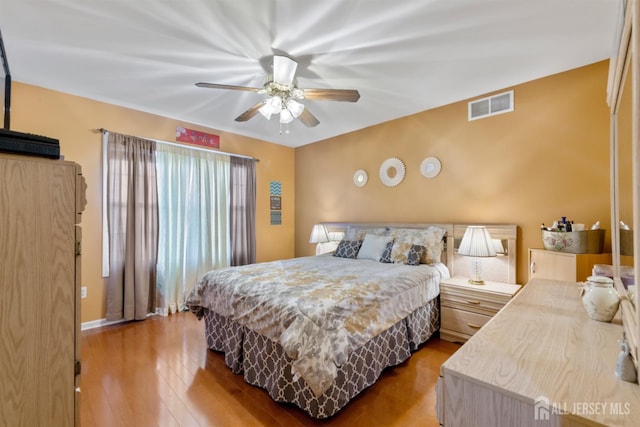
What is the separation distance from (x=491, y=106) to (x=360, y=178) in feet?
6.29

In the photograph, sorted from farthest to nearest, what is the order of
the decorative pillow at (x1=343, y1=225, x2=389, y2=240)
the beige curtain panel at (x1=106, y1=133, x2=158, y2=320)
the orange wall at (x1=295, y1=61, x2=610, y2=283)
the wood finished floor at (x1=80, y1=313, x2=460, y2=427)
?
the decorative pillow at (x1=343, y1=225, x2=389, y2=240) < the beige curtain panel at (x1=106, y1=133, x2=158, y2=320) < the orange wall at (x1=295, y1=61, x2=610, y2=283) < the wood finished floor at (x1=80, y1=313, x2=460, y2=427)

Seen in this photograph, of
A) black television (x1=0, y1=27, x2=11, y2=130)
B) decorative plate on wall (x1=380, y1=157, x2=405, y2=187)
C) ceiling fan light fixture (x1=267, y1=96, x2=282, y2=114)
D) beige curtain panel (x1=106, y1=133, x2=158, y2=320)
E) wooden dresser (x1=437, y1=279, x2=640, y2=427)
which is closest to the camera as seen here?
wooden dresser (x1=437, y1=279, x2=640, y2=427)

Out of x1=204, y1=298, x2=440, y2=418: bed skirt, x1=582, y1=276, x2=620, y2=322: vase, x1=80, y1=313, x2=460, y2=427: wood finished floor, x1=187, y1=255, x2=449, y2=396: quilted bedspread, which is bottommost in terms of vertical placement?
x1=80, y1=313, x2=460, y2=427: wood finished floor

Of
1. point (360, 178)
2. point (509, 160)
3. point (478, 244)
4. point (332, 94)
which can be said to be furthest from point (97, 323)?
point (509, 160)

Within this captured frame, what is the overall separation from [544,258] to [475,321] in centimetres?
83

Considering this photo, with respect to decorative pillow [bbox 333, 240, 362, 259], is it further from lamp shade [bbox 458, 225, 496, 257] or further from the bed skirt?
lamp shade [bbox 458, 225, 496, 257]

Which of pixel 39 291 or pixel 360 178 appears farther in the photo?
pixel 360 178

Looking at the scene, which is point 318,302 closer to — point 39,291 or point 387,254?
point 39,291

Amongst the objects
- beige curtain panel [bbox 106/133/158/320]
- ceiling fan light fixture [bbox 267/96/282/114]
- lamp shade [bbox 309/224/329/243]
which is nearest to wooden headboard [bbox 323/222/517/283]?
lamp shade [bbox 309/224/329/243]

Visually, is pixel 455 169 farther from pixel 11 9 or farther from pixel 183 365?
pixel 11 9

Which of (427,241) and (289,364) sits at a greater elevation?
(427,241)

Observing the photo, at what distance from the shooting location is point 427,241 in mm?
3125

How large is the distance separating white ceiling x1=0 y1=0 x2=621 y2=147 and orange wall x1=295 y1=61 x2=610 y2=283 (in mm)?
315

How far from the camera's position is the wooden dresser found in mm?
680
